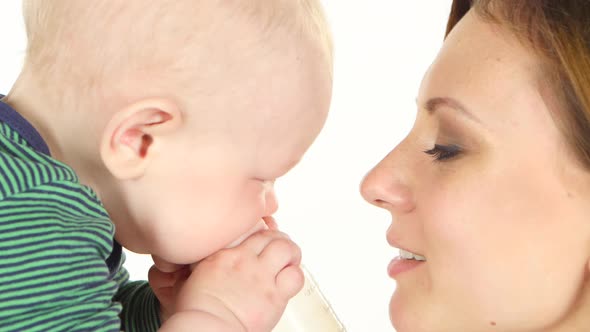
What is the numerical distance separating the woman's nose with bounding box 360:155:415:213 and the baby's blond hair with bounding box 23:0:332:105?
0.38 meters

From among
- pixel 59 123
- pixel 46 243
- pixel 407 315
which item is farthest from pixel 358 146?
pixel 46 243

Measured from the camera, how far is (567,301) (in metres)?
1.19

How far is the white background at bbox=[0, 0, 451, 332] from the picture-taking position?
2.27 metres

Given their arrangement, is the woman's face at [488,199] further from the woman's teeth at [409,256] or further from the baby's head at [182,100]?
the baby's head at [182,100]

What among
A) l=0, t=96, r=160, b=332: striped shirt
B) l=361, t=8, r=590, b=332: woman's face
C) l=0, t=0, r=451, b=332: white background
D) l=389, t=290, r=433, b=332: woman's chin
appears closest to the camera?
l=0, t=96, r=160, b=332: striped shirt

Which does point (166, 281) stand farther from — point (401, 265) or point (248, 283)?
point (401, 265)

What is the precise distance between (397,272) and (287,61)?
451mm

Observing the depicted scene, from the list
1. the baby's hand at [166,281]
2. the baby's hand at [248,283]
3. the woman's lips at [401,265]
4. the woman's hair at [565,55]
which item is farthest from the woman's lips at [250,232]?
the woman's hair at [565,55]

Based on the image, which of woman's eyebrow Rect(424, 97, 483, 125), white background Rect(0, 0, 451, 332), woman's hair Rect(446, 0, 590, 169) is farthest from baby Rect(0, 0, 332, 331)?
white background Rect(0, 0, 451, 332)

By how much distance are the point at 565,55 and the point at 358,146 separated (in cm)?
125

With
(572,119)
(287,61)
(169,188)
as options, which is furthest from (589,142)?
(169,188)

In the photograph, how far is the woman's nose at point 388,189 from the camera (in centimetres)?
129

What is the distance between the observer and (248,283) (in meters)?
1.13

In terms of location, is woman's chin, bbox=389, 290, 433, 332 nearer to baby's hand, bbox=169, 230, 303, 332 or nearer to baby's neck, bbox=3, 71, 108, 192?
baby's hand, bbox=169, 230, 303, 332
